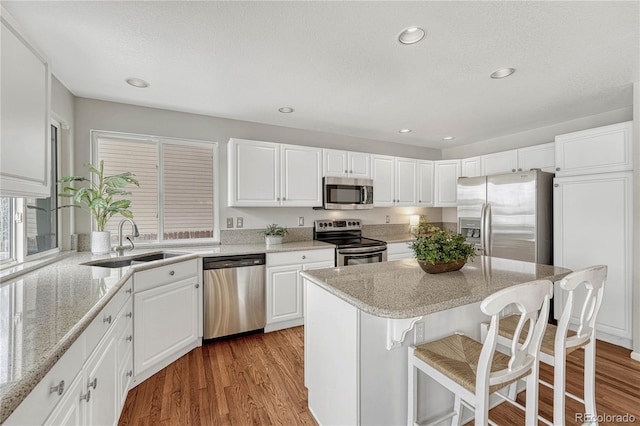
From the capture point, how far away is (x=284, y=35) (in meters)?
1.83

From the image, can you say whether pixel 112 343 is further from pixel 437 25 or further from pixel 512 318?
pixel 437 25

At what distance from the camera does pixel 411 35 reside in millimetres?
1823

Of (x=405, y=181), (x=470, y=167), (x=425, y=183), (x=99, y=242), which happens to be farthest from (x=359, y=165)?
(x=99, y=242)

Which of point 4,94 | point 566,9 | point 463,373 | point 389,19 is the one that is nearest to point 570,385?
point 463,373

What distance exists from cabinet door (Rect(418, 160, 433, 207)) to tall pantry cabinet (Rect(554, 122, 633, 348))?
1727 mm

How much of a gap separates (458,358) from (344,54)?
2048 mm

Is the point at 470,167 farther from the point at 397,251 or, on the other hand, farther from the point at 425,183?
the point at 397,251

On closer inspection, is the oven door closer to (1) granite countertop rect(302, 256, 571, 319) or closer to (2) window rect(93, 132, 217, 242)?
(1) granite countertop rect(302, 256, 571, 319)

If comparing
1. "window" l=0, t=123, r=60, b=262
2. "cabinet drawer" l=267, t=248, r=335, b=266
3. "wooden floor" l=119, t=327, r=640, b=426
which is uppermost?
"window" l=0, t=123, r=60, b=262

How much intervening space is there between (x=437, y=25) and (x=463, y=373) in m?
1.92

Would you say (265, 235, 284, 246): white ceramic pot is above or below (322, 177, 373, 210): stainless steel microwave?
below

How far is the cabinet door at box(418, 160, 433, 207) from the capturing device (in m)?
4.62

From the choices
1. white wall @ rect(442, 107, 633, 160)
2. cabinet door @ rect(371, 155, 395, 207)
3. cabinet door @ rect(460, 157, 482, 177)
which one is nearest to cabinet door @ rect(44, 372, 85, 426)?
cabinet door @ rect(371, 155, 395, 207)

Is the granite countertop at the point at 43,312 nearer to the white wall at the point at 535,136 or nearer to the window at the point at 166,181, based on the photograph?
the window at the point at 166,181
